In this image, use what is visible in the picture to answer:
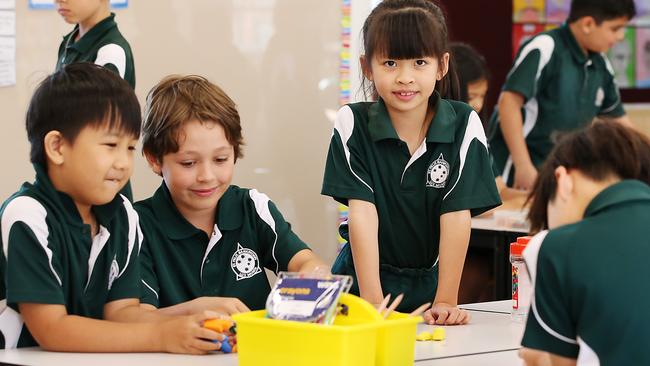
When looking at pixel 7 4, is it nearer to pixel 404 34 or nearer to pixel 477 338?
pixel 404 34

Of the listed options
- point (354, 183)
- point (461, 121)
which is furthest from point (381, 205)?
point (461, 121)

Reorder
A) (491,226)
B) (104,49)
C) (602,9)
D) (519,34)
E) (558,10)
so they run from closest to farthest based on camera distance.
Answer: (104,49), (491,226), (602,9), (519,34), (558,10)

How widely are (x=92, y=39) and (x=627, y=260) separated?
223 centimetres

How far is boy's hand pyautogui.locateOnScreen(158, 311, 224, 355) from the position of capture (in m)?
1.61

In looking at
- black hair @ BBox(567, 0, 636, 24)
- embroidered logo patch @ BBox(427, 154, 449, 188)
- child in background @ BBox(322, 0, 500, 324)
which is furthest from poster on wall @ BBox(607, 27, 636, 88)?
embroidered logo patch @ BBox(427, 154, 449, 188)

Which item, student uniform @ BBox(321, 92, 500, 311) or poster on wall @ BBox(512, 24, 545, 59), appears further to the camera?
poster on wall @ BBox(512, 24, 545, 59)

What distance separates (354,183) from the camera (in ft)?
7.27

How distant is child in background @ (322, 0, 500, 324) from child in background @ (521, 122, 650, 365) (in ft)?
2.45

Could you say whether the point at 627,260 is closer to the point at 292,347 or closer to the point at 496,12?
the point at 292,347

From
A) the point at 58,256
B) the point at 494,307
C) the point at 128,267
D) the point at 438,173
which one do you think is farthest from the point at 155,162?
the point at 494,307

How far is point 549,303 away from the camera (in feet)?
4.30

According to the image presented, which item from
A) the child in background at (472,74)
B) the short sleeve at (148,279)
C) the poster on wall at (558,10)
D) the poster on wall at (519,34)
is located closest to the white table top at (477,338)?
the short sleeve at (148,279)

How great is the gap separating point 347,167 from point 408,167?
133 millimetres

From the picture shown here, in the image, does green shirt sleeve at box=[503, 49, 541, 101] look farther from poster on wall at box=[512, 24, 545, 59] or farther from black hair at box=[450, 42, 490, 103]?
poster on wall at box=[512, 24, 545, 59]
